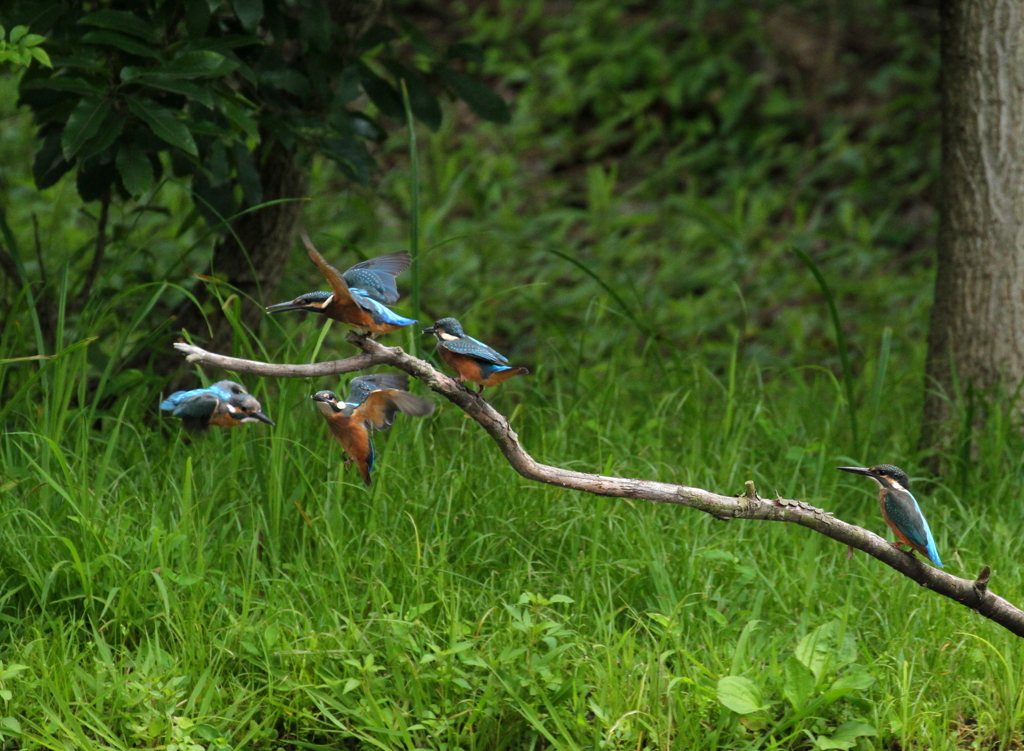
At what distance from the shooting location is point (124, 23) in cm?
308

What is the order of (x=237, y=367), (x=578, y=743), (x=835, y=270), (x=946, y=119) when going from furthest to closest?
(x=835, y=270), (x=946, y=119), (x=578, y=743), (x=237, y=367)

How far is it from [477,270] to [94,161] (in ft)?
10.9

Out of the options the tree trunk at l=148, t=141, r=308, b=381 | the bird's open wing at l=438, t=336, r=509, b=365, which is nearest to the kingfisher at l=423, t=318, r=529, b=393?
the bird's open wing at l=438, t=336, r=509, b=365

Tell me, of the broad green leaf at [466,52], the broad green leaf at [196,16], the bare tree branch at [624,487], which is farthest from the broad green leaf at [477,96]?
the bare tree branch at [624,487]

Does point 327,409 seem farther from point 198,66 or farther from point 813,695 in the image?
point 198,66

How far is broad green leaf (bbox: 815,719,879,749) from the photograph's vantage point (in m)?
2.46

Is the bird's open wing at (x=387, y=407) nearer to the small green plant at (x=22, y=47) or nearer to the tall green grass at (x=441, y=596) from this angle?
the tall green grass at (x=441, y=596)

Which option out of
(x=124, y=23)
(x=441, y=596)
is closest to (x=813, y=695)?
(x=441, y=596)

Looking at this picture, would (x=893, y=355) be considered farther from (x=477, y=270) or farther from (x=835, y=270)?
(x=477, y=270)

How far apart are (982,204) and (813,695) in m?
2.26

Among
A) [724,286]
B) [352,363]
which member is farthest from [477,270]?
[352,363]

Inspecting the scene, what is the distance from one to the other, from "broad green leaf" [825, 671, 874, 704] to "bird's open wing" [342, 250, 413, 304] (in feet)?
5.15

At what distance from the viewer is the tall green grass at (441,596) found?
252 centimetres

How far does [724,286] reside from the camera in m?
6.33
